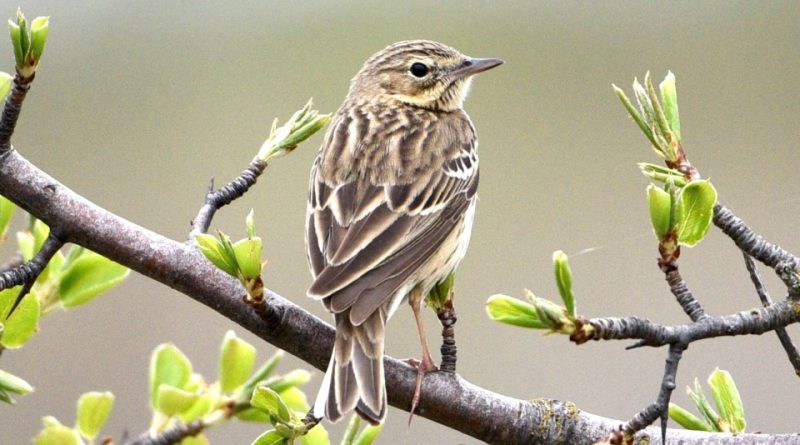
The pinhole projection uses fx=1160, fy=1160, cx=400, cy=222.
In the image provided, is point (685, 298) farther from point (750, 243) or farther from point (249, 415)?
point (249, 415)

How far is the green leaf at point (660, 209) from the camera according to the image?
2.75 meters

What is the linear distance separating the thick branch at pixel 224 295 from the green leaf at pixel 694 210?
635mm

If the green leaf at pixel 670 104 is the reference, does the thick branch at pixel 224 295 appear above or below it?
below

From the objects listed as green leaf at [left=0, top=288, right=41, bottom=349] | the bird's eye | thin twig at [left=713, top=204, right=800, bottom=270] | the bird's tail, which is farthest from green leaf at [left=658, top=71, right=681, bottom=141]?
the bird's eye

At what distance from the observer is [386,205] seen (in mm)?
4496

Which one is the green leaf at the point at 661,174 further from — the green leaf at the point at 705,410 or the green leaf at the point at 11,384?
the green leaf at the point at 11,384

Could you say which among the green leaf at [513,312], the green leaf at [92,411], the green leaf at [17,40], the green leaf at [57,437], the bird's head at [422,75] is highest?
the bird's head at [422,75]

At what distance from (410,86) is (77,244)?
115 inches

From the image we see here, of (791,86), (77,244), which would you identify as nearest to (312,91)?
(791,86)

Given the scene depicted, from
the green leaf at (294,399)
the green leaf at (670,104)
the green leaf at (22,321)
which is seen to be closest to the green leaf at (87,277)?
the green leaf at (22,321)

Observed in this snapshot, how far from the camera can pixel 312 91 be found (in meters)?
11.9

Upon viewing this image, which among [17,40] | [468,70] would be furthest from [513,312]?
[468,70]

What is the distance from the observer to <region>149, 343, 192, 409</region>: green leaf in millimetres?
3227

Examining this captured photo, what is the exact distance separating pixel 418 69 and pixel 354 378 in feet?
9.14
